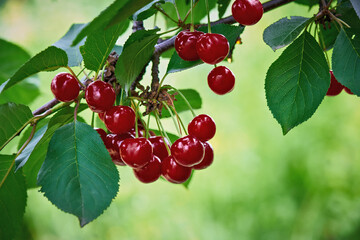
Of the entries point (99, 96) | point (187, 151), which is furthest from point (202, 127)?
point (99, 96)

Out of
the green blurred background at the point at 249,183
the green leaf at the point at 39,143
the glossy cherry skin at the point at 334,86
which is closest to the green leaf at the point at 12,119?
the green leaf at the point at 39,143

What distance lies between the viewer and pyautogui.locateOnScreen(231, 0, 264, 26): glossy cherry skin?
1.83 feet

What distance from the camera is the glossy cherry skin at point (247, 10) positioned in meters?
0.56

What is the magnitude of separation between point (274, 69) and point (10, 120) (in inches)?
15.8

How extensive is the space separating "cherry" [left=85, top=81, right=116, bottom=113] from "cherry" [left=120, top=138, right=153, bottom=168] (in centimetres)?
6

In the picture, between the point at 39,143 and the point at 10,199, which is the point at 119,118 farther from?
the point at 10,199

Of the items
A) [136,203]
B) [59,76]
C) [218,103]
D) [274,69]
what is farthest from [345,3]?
[136,203]

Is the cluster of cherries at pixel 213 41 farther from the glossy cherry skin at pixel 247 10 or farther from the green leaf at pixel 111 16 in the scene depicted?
the green leaf at pixel 111 16

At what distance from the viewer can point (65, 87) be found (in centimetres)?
57

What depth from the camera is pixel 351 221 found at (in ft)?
6.71

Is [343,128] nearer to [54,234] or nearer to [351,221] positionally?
[351,221]

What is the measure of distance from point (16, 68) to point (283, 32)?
2.26 feet

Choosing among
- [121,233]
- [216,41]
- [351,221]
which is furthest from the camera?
[121,233]

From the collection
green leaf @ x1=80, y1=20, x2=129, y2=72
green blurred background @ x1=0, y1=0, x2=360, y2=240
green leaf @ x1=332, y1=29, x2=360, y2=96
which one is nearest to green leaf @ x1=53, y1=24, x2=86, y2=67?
green leaf @ x1=80, y1=20, x2=129, y2=72
